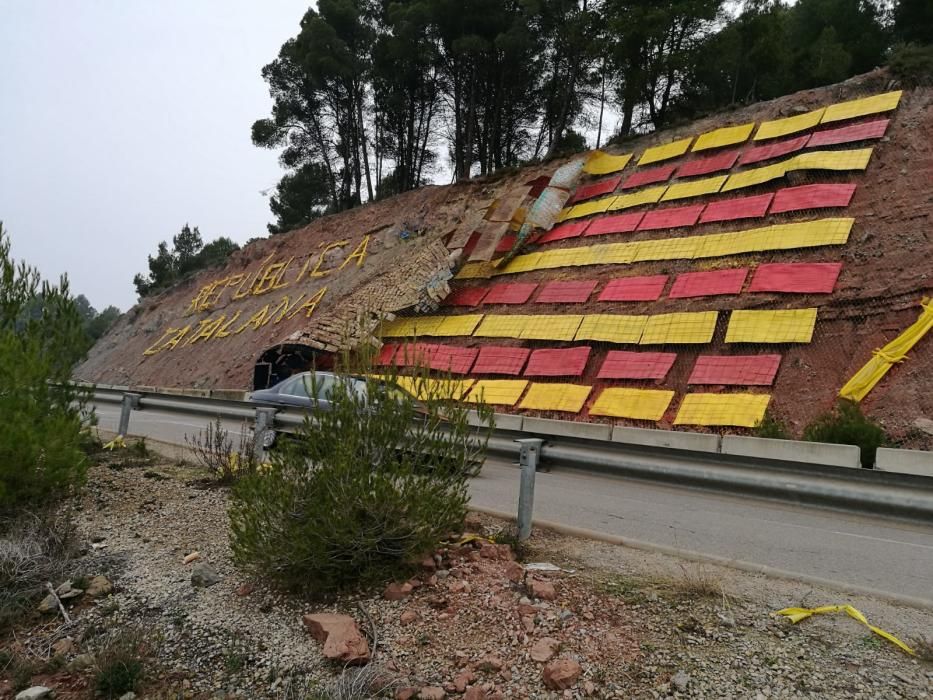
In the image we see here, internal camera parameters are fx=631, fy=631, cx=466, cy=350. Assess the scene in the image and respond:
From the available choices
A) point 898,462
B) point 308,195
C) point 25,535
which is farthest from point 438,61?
point 25,535

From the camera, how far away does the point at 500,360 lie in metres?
17.0

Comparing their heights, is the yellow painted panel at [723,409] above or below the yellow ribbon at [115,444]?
above

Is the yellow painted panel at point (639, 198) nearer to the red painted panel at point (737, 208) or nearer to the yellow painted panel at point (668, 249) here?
the red painted panel at point (737, 208)

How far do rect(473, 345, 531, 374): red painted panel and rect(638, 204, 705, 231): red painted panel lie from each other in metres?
5.81

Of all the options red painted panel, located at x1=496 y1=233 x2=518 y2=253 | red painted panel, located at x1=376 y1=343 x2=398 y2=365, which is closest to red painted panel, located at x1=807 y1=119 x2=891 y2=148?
red painted panel, located at x1=496 y1=233 x2=518 y2=253

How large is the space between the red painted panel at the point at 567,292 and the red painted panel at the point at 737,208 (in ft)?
12.5

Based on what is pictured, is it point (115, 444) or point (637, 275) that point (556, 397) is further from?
point (115, 444)

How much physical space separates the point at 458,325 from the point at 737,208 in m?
8.63

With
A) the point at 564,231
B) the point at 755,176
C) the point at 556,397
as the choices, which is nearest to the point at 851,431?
the point at 556,397

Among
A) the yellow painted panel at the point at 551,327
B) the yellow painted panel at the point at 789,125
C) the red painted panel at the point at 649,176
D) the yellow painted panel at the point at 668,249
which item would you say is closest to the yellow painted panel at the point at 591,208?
the red painted panel at the point at 649,176

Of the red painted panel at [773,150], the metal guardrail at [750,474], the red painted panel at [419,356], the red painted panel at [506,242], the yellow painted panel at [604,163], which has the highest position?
the yellow painted panel at [604,163]

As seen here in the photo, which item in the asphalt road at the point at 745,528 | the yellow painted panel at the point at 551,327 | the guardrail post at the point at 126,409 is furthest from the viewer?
the yellow painted panel at the point at 551,327

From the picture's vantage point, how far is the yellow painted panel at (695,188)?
1902 cm

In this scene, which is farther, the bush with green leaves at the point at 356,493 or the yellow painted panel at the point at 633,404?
the yellow painted panel at the point at 633,404
